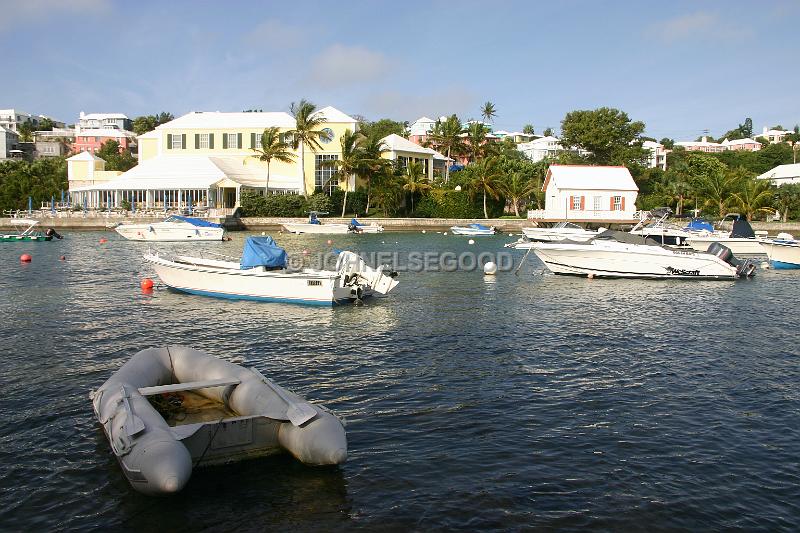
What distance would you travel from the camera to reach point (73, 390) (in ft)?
40.3

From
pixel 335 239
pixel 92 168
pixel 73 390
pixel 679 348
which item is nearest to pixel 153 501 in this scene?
pixel 73 390

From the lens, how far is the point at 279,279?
854 inches

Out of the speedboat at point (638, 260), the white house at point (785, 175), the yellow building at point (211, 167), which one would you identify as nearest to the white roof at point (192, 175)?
the yellow building at point (211, 167)

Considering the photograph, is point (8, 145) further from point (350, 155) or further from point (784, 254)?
point (784, 254)

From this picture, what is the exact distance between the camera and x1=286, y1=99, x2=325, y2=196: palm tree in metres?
69.9

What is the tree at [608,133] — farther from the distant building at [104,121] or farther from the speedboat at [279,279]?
the distant building at [104,121]

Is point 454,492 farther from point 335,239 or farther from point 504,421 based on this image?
point 335,239

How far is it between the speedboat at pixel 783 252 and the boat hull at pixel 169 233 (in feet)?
118

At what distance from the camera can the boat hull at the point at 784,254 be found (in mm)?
35969

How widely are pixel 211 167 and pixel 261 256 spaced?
165 ft

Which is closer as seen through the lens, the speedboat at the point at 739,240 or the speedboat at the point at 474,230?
the speedboat at the point at 739,240

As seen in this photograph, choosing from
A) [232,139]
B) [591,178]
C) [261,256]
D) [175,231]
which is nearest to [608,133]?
[591,178]

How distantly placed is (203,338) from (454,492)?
10.0 meters

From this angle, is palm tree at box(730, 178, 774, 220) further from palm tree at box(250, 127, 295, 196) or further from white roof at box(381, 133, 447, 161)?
palm tree at box(250, 127, 295, 196)
